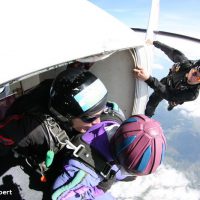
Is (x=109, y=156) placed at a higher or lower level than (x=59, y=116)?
lower

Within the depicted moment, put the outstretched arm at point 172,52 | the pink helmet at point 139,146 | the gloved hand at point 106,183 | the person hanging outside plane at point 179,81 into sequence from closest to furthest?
the pink helmet at point 139,146, the gloved hand at point 106,183, the person hanging outside plane at point 179,81, the outstretched arm at point 172,52

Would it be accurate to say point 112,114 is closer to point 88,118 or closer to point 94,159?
point 88,118

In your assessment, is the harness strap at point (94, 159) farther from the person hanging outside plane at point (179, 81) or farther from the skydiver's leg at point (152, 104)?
the skydiver's leg at point (152, 104)

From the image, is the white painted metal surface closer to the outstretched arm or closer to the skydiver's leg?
the outstretched arm

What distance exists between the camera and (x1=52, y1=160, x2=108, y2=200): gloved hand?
5.02 feet

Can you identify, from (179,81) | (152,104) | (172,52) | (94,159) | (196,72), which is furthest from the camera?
(152,104)

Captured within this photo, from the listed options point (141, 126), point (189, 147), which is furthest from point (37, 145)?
point (189, 147)

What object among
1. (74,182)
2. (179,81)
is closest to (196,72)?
(179,81)

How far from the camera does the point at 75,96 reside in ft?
5.43

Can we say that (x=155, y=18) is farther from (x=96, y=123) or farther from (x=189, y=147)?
(x=189, y=147)

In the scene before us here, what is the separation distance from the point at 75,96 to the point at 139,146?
0.49 metres

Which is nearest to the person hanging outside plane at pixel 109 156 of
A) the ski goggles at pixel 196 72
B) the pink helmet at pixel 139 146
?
the pink helmet at pixel 139 146

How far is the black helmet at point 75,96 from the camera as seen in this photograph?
167cm

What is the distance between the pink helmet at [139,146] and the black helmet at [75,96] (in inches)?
10.3
